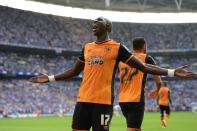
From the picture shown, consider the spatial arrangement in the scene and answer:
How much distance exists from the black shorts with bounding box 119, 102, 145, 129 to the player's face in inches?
113

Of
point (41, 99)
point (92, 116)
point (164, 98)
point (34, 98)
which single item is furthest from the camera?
point (41, 99)

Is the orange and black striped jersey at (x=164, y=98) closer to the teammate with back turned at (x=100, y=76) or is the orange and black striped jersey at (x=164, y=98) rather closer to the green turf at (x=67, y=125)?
the green turf at (x=67, y=125)

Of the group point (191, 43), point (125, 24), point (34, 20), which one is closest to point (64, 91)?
point (34, 20)

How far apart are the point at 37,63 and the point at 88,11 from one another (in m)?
11.6

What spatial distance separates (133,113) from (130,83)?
0.69 meters

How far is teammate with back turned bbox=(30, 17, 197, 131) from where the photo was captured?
670 cm

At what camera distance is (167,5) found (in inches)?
2689

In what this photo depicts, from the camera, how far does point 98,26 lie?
695 cm

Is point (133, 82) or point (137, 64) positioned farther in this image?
point (133, 82)

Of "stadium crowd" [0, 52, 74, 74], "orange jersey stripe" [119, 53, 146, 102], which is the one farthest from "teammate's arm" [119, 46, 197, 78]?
"stadium crowd" [0, 52, 74, 74]

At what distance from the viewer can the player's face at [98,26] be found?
6926 mm

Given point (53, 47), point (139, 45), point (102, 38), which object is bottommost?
point (102, 38)

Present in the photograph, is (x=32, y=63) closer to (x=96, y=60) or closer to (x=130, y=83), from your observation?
(x=130, y=83)

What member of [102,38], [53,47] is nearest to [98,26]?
[102,38]
